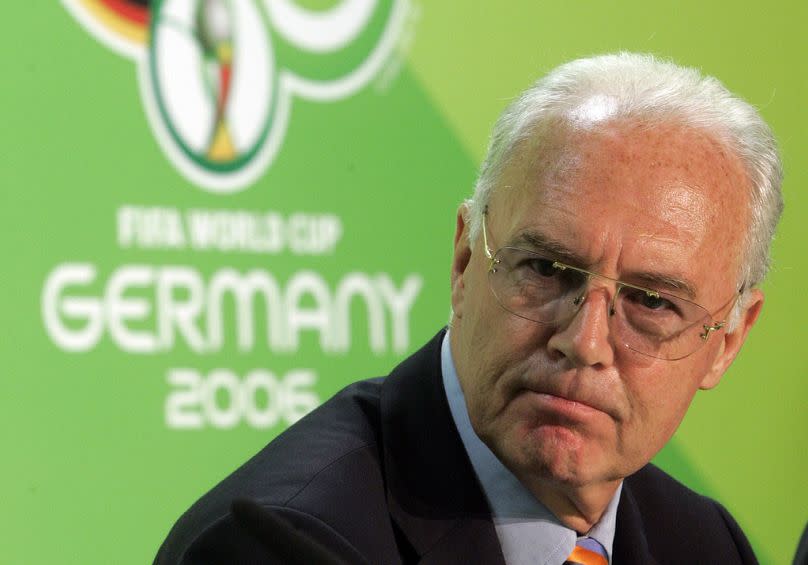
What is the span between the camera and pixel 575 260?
185 centimetres

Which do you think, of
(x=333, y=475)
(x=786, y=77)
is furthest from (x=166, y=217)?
(x=786, y=77)

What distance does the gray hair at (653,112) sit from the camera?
75.2 inches

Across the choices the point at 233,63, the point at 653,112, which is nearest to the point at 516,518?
the point at 653,112

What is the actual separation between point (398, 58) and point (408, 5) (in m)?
0.17

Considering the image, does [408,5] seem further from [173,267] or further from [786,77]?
[786,77]

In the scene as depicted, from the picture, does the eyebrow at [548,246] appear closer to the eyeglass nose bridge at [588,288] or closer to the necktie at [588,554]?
the eyeglass nose bridge at [588,288]

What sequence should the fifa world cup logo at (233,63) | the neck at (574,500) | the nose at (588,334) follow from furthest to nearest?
the fifa world cup logo at (233,63), the neck at (574,500), the nose at (588,334)

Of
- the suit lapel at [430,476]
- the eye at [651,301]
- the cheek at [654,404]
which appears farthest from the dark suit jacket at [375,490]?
the eye at [651,301]

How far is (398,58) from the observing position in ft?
12.1

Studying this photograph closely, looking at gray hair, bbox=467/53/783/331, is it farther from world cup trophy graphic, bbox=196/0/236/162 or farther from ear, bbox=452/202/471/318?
world cup trophy graphic, bbox=196/0/236/162

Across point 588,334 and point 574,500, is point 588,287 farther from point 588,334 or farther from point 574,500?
point 574,500

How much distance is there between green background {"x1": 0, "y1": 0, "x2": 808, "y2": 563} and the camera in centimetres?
303

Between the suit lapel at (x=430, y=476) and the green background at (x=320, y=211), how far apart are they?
133 centimetres

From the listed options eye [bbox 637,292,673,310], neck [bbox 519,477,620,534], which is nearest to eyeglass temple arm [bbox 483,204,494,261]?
eye [bbox 637,292,673,310]
